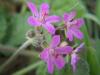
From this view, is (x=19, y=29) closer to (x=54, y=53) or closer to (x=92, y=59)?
(x=92, y=59)

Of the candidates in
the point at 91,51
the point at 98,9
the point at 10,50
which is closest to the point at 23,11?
the point at 10,50

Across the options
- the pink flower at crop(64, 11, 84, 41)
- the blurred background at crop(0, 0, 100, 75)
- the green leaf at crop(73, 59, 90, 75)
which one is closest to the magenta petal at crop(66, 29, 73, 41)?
the pink flower at crop(64, 11, 84, 41)

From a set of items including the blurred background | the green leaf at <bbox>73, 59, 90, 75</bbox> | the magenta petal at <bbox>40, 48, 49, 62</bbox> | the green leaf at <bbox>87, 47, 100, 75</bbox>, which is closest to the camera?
the magenta petal at <bbox>40, 48, 49, 62</bbox>

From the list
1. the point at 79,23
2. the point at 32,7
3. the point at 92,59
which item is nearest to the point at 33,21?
the point at 32,7

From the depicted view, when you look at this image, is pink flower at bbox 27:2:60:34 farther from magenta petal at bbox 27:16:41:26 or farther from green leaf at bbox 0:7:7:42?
green leaf at bbox 0:7:7:42

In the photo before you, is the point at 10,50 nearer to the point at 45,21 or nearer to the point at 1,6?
the point at 1,6

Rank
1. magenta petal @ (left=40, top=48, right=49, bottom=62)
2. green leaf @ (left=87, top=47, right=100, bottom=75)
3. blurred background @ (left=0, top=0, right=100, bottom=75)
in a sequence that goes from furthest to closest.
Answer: blurred background @ (left=0, top=0, right=100, bottom=75) → green leaf @ (left=87, top=47, right=100, bottom=75) → magenta petal @ (left=40, top=48, right=49, bottom=62)

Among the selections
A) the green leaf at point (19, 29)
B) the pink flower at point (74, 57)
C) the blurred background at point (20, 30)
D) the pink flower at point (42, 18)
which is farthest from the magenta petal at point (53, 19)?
the green leaf at point (19, 29)
